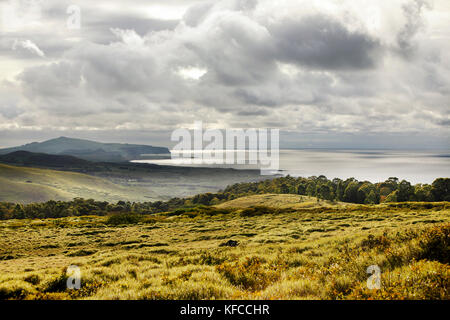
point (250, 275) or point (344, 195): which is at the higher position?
point (250, 275)

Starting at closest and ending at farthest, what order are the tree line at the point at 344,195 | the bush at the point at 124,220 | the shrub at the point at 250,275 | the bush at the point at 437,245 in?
the bush at the point at 437,245, the shrub at the point at 250,275, the bush at the point at 124,220, the tree line at the point at 344,195

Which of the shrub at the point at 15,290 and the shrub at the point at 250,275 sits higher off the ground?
the shrub at the point at 250,275

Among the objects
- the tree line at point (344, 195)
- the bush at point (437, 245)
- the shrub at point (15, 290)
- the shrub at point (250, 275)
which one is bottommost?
the tree line at point (344, 195)

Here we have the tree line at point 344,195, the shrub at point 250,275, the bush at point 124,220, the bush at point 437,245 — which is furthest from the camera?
the tree line at point 344,195

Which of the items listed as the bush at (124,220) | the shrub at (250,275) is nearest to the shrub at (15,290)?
the shrub at (250,275)

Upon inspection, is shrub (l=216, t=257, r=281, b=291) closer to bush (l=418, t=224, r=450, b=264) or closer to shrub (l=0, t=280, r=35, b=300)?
bush (l=418, t=224, r=450, b=264)

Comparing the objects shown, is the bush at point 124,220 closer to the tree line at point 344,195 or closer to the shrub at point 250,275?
the shrub at point 250,275

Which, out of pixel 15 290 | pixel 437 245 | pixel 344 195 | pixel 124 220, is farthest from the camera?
pixel 344 195

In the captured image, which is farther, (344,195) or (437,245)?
(344,195)

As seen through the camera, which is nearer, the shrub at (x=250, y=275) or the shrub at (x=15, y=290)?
the shrub at (x=250, y=275)

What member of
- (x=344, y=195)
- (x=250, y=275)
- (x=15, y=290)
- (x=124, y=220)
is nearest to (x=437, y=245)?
(x=250, y=275)

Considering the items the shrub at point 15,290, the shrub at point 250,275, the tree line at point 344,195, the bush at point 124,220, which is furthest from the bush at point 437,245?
the tree line at point 344,195

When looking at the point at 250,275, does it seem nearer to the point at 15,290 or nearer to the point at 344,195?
the point at 15,290
